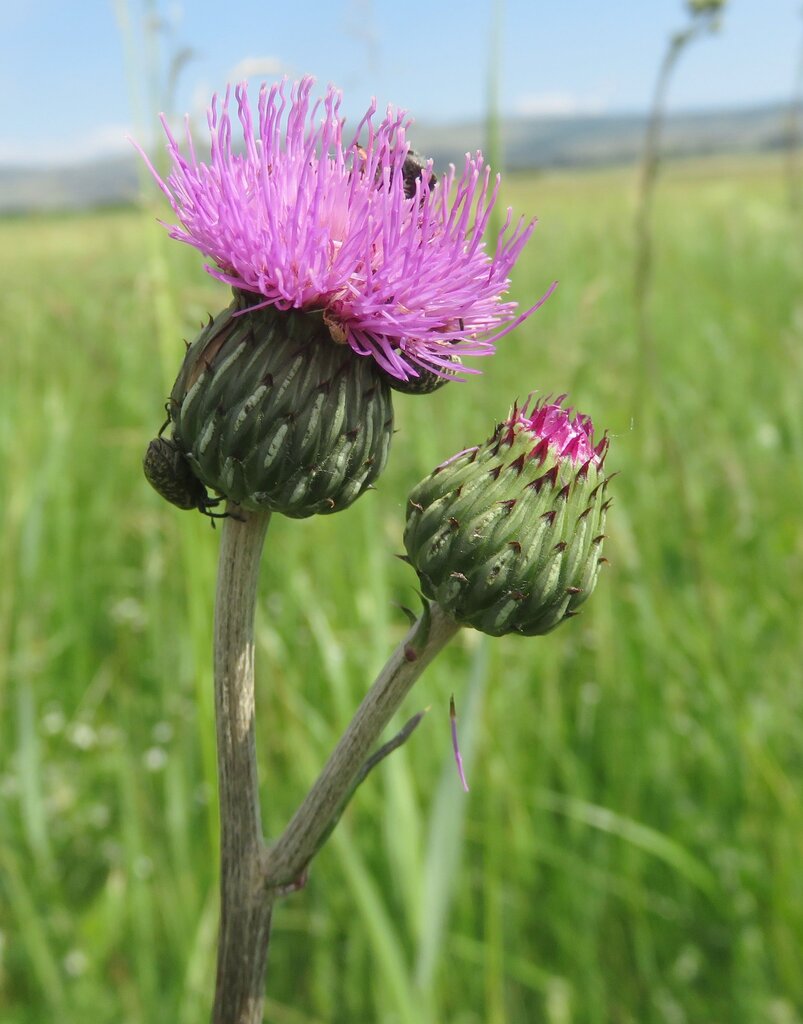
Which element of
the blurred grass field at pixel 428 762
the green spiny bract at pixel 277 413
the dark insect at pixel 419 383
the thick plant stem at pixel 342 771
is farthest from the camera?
the blurred grass field at pixel 428 762

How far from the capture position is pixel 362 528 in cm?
402

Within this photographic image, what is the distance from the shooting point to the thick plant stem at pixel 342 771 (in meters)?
1.31

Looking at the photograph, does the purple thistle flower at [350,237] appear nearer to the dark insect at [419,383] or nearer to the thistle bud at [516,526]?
the dark insect at [419,383]

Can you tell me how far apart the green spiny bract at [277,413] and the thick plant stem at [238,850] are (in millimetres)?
209

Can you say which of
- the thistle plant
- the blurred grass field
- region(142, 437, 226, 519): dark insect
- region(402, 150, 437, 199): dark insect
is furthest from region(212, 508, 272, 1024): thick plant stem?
region(402, 150, 437, 199): dark insect

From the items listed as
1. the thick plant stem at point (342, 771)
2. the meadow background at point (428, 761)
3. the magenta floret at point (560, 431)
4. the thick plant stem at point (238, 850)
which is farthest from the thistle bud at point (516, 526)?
the meadow background at point (428, 761)

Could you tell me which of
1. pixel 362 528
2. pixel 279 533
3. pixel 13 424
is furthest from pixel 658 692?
pixel 13 424

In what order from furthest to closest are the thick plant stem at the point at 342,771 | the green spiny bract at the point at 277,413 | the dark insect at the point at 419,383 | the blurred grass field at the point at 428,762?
1. the blurred grass field at the point at 428,762
2. the dark insect at the point at 419,383
3. the green spiny bract at the point at 277,413
4. the thick plant stem at the point at 342,771

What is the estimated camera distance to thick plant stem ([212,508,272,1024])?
1.32 m

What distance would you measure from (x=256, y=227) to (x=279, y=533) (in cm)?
302

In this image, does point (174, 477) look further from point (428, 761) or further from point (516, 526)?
point (428, 761)

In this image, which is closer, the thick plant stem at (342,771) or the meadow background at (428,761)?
the thick plant stem at (342,771)

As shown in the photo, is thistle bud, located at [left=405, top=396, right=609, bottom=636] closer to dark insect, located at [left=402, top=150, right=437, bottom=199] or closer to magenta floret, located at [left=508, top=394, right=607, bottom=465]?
magenta floret, located at [left=508, top=394, right=607, bottom=465]

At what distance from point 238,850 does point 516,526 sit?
2.11ft
